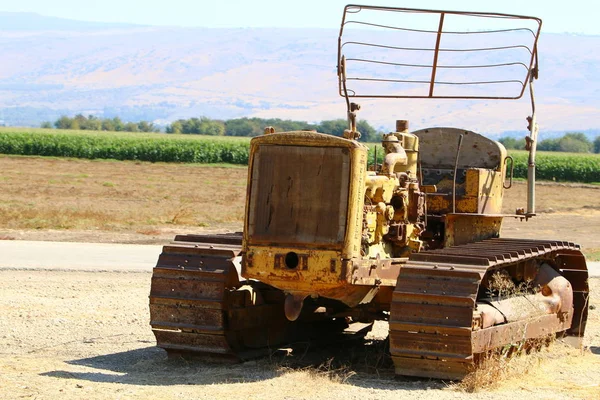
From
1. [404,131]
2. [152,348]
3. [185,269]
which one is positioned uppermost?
[404,131]

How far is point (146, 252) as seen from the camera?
2252cm

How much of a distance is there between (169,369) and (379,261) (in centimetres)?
233

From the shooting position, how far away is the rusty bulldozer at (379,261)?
9938 millimetres

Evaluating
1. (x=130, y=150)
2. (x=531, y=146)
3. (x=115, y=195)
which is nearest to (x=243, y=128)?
(x=130, y=150)

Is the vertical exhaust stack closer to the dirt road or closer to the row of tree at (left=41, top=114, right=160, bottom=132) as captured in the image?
the dirt road

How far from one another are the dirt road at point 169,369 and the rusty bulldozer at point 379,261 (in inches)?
13.4

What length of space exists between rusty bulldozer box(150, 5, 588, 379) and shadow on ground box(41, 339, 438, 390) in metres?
0.19

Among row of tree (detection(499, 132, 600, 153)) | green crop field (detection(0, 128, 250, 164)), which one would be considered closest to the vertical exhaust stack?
green crop field (detection(0, 128, 250, 164))

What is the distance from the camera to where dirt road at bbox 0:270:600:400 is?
31.9 feet

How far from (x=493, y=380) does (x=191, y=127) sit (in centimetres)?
12016

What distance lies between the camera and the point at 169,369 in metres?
11.0

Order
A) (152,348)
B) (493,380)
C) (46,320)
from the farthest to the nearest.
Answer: (46,320)
(152,348)
(493,380)

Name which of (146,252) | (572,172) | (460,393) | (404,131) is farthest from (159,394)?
(572,172)

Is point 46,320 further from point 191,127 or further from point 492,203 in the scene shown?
point 191,127
